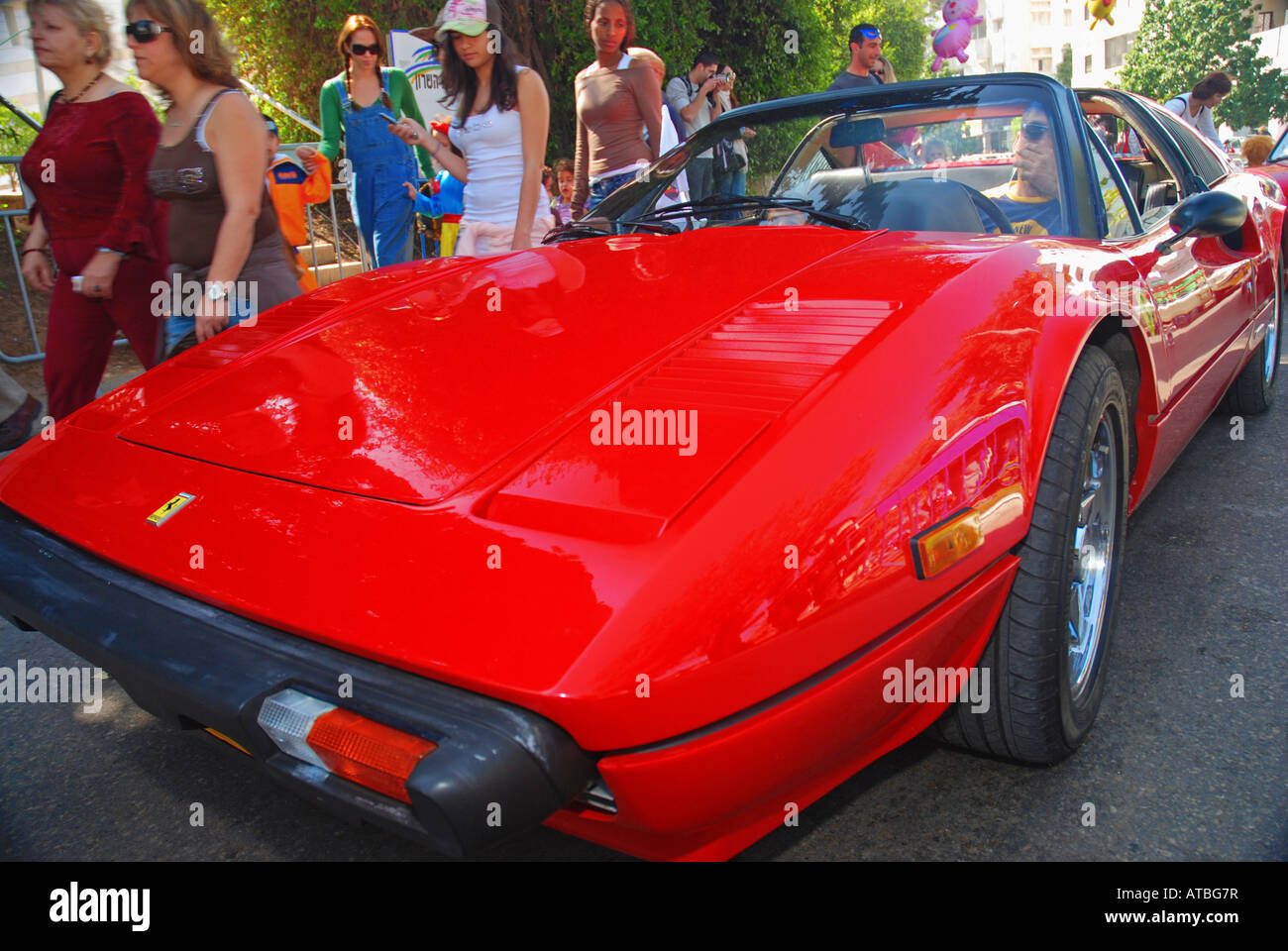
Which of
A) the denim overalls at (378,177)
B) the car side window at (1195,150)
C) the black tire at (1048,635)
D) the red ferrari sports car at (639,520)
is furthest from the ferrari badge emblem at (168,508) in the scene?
the denim overalls at (378,177)

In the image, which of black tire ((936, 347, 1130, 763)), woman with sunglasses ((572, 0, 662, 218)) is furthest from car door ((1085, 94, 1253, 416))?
woman with sunglasses ((572, 0, 662, 218))

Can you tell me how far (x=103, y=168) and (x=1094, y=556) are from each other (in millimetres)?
2981

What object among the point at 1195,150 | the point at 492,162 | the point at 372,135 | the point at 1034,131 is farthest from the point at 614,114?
the point at 1034,131

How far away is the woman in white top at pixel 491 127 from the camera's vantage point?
355cm

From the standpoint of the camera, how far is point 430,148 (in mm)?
4016

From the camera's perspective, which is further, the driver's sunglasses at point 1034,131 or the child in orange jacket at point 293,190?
the child in orange jacket at point 293,190

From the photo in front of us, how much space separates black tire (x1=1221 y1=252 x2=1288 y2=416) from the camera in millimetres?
3678

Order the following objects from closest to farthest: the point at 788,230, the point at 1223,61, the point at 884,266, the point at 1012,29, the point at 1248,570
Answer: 1. the point at 884,266
2. the point at 788,230
3. the point at 1248,570
4. the point at 1223,61
5. the point at 1012,29

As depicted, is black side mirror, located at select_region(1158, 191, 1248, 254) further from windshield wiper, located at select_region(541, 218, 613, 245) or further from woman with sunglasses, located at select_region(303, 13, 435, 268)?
woman with sunglasses, located at select_region(303, 13, 435, 268)

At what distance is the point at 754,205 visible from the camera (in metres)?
2.55

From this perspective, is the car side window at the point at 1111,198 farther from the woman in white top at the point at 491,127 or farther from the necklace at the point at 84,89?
the necklace at the point at 84,89
